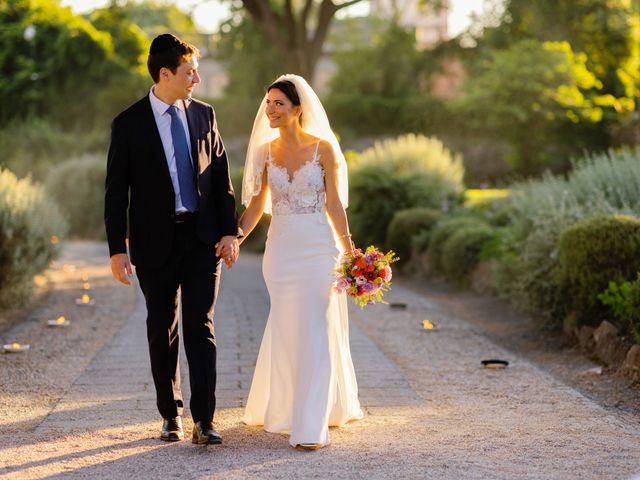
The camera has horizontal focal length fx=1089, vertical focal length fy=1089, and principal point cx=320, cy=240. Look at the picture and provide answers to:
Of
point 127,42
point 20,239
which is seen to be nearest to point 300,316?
point 20,239

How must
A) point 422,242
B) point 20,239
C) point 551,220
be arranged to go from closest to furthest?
point 551,220 → point 20,239 → point 422,242

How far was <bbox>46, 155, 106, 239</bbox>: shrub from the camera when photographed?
30.0 meters

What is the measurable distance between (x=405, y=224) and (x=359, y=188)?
187cm

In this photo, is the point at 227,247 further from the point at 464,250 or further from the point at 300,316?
the point at 464,250

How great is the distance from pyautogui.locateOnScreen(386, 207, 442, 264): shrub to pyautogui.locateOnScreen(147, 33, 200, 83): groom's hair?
12.0 meters

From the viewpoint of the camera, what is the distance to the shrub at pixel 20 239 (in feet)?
39.5

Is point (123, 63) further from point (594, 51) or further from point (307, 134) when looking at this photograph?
point (307, 134)

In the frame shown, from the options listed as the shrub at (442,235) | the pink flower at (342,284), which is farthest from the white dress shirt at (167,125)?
the shrub at (442,235)

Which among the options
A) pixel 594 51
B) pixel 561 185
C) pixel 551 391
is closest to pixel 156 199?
pixel 551 391

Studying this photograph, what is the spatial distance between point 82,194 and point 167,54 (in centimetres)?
2495

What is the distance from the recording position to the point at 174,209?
5707 mm

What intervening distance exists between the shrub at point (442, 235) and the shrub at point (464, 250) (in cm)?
46

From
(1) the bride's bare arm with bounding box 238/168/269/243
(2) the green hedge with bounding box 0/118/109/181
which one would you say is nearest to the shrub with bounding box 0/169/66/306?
(1) the bride's bare arm with bounding box 238/168/269/243

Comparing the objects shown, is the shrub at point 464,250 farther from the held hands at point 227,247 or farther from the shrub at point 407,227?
the held hands at point 227,247
